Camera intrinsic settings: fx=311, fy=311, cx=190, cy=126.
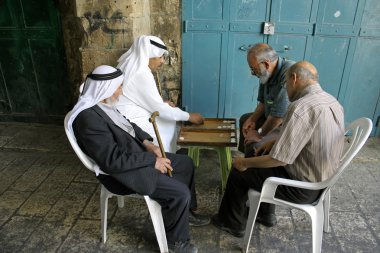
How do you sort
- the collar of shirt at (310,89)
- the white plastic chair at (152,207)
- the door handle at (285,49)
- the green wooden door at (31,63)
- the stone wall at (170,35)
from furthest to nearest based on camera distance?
the green wooden door at (31,63) < the door handle at (285,49) < the stone wall at (170,35) < the white plastic chair at (152,207) < the collar of shirt at (310,89)

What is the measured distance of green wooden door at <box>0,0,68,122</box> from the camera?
3.83m

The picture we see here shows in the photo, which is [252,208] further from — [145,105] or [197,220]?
[145,105]

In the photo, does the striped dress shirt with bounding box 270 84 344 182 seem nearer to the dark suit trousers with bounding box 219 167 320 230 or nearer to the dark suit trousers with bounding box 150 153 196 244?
the dark suit trousers with bounding box 219 167 320 230

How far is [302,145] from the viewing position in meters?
1.89

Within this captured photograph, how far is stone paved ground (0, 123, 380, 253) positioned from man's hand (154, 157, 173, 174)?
629 millimetres

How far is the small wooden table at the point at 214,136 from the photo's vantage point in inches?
103

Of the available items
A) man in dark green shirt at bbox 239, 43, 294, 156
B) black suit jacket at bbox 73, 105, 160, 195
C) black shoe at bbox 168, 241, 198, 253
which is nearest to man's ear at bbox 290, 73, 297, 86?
man in dark green shirt at bbox 239, 43, 294, 156

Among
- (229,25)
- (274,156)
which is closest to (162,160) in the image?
(274,156)

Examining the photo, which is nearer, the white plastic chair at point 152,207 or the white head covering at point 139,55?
the white plastic chair at point 152,207

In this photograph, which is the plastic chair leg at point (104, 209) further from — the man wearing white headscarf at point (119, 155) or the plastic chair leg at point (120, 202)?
the plastic chair leg at point (120, 202)

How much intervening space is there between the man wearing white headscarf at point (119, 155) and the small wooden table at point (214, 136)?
A: 355 mm

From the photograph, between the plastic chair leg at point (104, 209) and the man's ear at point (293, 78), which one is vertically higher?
the man's ear at point (293, 78)

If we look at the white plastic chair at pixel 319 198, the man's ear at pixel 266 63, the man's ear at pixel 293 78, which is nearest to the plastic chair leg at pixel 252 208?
the white plastic chair at pixel 319 198

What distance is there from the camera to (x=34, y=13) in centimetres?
382
